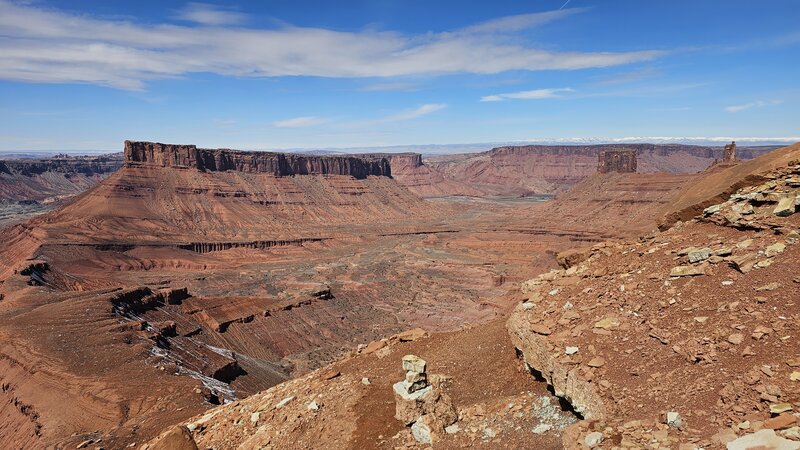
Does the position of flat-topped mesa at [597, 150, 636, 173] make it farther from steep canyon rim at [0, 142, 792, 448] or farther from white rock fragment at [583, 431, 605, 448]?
white rock fragment at [583, 431, 605, 448]

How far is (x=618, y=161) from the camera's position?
121438 mm

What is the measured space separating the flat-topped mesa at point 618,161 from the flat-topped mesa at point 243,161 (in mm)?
73447

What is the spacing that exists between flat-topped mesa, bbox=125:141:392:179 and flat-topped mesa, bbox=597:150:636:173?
7345 centimetres

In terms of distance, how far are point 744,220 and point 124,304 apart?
39.7 metres

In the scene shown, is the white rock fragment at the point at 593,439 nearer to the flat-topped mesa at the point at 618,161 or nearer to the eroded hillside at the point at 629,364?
the eroded hillside at the point at 629,364

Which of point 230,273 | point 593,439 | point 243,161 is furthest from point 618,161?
point 593,439

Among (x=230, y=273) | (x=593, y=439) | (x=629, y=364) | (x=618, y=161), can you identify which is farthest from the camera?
(x=618, y=161)

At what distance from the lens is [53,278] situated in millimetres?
55531

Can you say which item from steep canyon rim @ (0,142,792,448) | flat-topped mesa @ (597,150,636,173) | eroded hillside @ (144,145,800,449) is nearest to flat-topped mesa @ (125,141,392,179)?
steep canyon rim @ (0,142,792,448)

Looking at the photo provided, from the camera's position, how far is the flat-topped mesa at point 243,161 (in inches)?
4368

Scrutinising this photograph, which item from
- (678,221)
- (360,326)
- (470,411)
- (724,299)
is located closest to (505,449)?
(470,411)

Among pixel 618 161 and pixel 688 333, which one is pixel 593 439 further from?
pixel 618 161

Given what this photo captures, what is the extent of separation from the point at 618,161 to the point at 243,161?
94892mm

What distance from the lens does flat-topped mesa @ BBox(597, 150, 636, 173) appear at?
394ft
